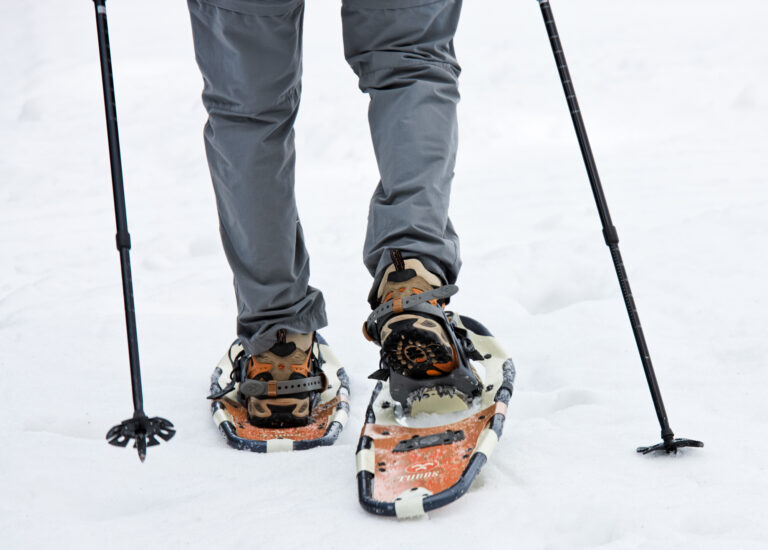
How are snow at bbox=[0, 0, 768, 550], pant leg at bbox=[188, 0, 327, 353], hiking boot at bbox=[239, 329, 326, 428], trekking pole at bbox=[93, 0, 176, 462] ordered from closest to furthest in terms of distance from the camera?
1. trekking pole at bbox=[93, 0, 176, 462]
2. snow at bbox=[0, 0, 768, 550]
3. pant leg at bbox=[188, 0, 327, 353]
4. hiking boot at bbox=[239, 329, 326, 428]

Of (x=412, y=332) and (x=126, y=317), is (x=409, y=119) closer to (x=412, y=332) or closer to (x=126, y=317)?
(x=412, y=332)

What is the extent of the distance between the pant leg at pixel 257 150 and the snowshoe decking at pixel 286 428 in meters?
0.21

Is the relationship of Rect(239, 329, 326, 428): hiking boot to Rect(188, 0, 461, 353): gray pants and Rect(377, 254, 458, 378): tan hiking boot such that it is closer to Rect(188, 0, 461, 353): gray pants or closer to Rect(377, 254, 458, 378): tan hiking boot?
Rect(188, 0, 461, 353): gray pants

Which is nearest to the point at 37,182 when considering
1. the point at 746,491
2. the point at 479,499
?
the point at 479,499

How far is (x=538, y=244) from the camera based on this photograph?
350 cm

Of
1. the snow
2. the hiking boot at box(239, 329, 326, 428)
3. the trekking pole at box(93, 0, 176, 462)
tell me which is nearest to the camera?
the trekking pole at box(93, 0, 176, 462)

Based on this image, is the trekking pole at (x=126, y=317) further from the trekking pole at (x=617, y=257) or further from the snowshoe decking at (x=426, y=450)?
the trekking pole at (x=617, y=257)

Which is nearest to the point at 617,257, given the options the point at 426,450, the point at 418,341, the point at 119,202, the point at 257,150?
the point at 418,341

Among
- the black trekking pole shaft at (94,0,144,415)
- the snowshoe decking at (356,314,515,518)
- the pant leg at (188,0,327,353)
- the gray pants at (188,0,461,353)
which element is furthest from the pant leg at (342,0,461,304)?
the black trekking pole shaft at (94,0,144,415)

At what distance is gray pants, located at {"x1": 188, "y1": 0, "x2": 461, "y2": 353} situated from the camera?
1.86 metres

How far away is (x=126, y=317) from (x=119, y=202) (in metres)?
0.30

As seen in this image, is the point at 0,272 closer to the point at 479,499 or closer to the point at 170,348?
the point at 170,348

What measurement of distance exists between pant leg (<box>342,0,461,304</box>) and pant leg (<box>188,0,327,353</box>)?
0.20m

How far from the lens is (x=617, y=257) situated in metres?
1.76
